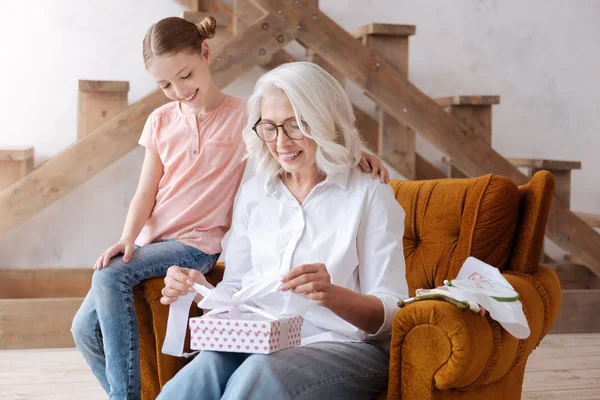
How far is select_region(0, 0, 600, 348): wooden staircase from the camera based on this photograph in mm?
3406

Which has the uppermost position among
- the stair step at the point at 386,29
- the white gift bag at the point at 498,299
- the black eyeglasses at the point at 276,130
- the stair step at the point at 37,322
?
the stair step at the point at 386,29

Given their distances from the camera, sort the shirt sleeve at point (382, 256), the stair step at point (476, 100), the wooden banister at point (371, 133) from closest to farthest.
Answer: the shirt sleeve at point (382, 256)
the stair step at point (476, 100)
the wooden banister at point (371, 133)

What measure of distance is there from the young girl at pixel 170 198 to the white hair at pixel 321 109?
15.8 inches

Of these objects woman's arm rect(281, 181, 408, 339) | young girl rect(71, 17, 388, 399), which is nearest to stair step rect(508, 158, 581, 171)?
young girl rect(71, 17, 388, 399)

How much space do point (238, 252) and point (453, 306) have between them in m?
0.57

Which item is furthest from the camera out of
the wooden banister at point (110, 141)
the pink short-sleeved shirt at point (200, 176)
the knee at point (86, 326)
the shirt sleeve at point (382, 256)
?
the wooden banister at point (110, 141)

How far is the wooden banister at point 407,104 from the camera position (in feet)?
11.2

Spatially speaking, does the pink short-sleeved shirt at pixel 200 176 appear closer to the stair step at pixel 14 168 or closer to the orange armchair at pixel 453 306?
the orange armchair at pixel 453 306

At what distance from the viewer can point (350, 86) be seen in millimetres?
4297

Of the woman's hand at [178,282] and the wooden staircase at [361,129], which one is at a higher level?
the wooden staircase at [361,129]

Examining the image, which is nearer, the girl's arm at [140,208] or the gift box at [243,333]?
the gift box at [243,333]

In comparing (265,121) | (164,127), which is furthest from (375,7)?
(265,121)

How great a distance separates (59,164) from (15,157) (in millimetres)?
198

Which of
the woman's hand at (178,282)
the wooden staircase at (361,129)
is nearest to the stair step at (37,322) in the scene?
the wooden staircase at (361,129)
